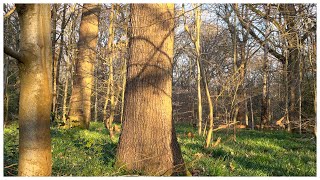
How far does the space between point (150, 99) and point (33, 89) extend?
2.19m

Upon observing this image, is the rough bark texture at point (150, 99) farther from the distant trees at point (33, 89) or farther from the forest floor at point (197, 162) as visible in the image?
the distant trees at point (33, 89)

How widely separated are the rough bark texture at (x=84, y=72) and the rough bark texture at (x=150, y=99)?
25.0ft

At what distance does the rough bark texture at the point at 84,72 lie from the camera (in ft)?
44.2

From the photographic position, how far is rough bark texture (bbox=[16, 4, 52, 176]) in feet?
13.2

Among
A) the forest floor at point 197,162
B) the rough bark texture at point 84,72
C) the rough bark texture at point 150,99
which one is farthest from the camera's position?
the rough bark texture at point 84,72

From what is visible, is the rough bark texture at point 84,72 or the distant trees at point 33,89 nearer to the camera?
the distant trees at point 33,89

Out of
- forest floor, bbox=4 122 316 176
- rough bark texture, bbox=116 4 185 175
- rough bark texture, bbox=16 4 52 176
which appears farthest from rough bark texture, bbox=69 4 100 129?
rough bark texture, bbox=16 4 52 176

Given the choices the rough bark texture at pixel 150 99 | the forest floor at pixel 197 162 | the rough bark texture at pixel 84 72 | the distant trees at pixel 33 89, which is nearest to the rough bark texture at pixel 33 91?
the distant trees at pixel 33 89

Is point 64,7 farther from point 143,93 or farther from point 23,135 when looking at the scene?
point 23,135

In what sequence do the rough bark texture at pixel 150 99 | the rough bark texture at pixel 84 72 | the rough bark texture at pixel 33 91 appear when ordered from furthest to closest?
the rough bark texture at pixel 84 72 → the rough bark texture at pixel 150 99 → the rough bark texture at pixel 33 91

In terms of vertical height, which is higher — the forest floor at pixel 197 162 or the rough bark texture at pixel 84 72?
the rough bark texture at pixel 84 72

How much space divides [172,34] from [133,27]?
0.69 m

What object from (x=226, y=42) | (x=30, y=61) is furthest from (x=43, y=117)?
(x=226, y=42)

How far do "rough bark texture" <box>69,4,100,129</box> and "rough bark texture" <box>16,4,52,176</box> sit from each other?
9.20 metres
